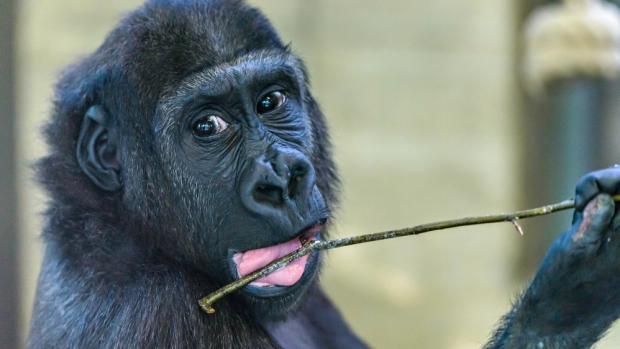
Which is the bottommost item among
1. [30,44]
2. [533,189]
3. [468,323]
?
[468,323]

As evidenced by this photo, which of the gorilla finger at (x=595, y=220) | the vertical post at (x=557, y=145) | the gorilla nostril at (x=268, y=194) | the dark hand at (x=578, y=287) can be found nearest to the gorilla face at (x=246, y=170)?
the gorilla nostril at (x=268, y=194)

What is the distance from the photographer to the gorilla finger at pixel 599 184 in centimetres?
303

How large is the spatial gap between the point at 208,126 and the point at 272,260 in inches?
21.2

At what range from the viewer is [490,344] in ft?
12.0

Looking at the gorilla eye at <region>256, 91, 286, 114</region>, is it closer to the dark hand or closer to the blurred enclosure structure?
the dark hand

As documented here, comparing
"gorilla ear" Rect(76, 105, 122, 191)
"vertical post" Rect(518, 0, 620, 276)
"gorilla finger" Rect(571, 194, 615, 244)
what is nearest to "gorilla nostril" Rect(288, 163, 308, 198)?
"gorilla ear" Rect(76, 105, 122, 191)

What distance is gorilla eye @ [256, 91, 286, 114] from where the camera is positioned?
3914mm

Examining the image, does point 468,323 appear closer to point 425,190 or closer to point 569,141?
point 425,190

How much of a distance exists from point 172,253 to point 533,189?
221 inches

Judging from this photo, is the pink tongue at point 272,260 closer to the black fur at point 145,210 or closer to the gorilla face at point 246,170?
the gorilla face at point 246,170

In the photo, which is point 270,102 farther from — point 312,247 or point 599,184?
point 599,184

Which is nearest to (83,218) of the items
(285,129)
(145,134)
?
(145,134)

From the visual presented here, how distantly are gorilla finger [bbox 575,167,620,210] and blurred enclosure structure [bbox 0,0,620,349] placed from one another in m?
5.05

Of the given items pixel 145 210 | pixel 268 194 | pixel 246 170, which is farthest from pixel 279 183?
pixel 145 210
